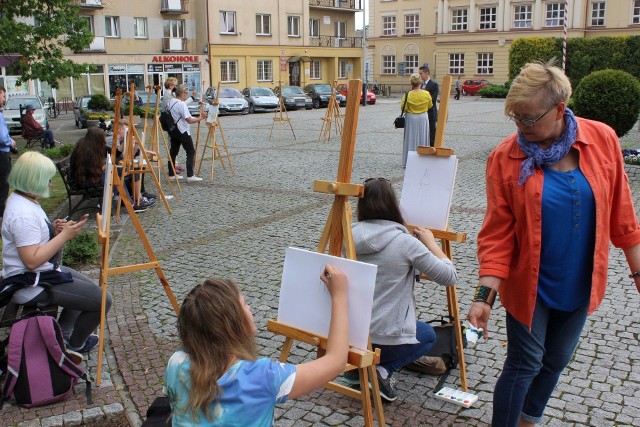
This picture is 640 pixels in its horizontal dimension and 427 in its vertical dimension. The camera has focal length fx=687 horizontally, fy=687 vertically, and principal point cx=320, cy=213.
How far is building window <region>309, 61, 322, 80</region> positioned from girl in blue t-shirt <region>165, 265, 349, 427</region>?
52407 mm

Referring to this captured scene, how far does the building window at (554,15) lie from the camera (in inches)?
2029

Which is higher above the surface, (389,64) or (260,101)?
(389,64)

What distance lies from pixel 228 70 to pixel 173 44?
168 inches

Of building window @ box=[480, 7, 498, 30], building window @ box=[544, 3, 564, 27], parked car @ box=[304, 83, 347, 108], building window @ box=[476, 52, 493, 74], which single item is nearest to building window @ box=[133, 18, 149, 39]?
parked car @ box=[304, 83, 347, 108]

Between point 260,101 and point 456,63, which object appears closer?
point 260,101

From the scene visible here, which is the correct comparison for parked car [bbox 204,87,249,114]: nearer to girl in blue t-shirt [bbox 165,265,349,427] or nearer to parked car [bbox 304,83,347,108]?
parked car [bbox 304,83,347,108]

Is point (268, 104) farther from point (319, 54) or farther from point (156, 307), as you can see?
point (156, 307)

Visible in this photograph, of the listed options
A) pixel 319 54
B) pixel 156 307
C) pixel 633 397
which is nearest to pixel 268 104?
pixel 319 54

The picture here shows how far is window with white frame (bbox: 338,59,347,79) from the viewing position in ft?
184

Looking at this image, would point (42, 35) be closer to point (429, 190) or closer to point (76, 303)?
point (76, 303)

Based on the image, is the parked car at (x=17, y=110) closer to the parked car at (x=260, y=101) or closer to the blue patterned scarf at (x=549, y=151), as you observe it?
the parked car at (x=260, y=101)

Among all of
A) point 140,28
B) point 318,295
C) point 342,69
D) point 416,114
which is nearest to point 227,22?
point 140,28

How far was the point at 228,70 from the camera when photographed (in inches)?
1889

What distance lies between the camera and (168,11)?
4519cm
